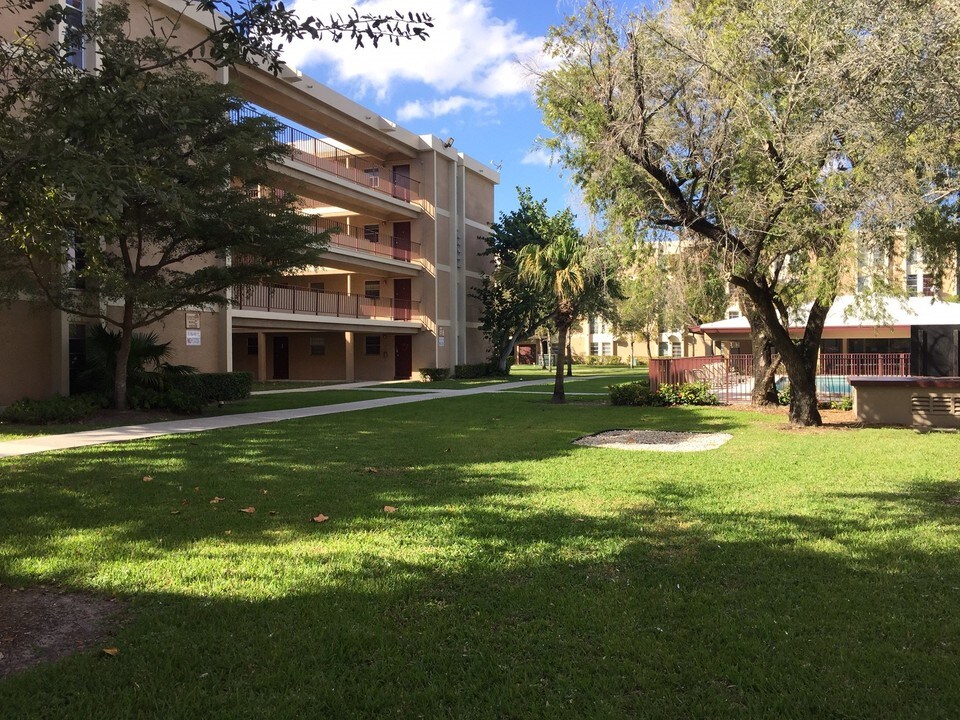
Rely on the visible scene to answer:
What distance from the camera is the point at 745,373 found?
23344 millimetres

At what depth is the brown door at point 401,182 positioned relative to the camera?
36469 millimetres

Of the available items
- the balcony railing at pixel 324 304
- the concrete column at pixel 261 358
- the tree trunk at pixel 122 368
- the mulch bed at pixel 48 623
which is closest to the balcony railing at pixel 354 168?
the balcony railing at pixel 324 304

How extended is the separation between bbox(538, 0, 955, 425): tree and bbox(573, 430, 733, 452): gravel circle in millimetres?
3137

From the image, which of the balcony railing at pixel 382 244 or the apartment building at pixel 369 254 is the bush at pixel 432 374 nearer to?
the apartment building at pixel 369 254

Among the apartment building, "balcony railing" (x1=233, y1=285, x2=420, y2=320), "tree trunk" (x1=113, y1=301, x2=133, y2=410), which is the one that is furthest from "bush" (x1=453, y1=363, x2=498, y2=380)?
"tree trunk" (x1=113, y1=301, x2=133, y2=410)

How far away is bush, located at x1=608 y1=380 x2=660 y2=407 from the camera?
20922 mm

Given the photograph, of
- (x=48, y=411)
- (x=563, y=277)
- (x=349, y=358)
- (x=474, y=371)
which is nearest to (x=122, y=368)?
(x=48, y=411)

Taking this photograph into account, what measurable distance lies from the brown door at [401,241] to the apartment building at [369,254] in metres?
0.05

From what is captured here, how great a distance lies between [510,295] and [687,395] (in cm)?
1959

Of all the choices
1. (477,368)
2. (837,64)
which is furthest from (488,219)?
(837,64)

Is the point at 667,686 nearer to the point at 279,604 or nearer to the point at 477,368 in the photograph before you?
the point at 279,604

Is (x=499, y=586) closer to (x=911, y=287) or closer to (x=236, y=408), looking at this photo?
(x=236, y=408)

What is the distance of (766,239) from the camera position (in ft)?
44.7

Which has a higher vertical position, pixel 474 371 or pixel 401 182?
pixel 401 182
